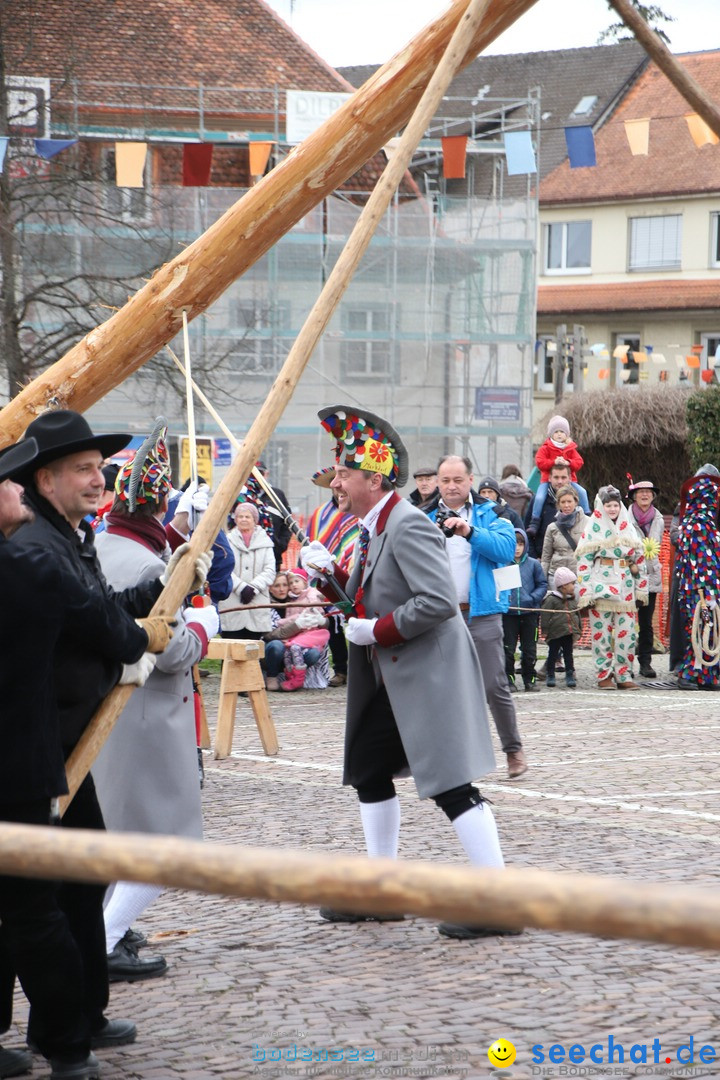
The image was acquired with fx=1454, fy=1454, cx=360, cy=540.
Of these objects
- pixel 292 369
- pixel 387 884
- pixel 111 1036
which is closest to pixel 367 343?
pixel 292 369

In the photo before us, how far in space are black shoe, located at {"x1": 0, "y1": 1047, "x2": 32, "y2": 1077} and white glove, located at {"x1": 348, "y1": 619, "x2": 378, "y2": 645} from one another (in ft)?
7.09

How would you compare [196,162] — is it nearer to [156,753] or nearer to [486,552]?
[486,552]

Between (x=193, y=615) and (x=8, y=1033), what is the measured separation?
159 centimetres

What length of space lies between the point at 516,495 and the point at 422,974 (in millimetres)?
11905

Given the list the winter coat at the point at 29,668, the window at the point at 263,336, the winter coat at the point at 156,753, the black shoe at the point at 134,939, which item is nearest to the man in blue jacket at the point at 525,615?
the black shoe at the point at 134,939

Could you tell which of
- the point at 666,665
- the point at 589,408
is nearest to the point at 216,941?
the point at 666,665

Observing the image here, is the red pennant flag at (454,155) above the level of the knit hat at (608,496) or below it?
above

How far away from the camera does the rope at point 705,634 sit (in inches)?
594

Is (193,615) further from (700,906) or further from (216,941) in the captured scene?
(700,906)

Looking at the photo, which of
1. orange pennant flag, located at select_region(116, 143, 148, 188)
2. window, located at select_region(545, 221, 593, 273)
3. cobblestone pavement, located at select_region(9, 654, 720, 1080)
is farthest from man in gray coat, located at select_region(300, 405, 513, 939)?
window, located at select_region(545, 221, 593, 273)

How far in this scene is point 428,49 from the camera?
192 inches

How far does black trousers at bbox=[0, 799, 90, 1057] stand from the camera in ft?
13.3

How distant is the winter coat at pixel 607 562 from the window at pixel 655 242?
106ft

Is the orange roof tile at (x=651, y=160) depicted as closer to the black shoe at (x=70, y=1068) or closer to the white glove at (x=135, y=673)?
the white glove at (x=135, y=673)
